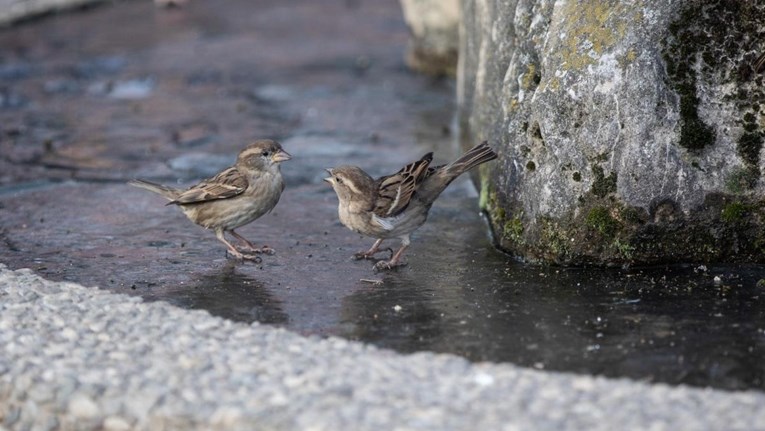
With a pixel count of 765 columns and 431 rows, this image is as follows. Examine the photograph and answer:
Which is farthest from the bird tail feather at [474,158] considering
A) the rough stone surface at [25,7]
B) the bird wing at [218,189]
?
the rough stone surface at [25,7]

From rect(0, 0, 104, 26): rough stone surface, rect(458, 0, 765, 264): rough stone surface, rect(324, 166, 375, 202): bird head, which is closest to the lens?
rect(458, 0, 765, 264): rough stone surface

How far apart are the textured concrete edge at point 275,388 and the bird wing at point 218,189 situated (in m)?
1.94

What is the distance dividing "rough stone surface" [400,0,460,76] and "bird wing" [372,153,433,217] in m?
7.26

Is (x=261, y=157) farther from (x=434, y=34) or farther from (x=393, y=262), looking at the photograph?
(x=434, y=34)

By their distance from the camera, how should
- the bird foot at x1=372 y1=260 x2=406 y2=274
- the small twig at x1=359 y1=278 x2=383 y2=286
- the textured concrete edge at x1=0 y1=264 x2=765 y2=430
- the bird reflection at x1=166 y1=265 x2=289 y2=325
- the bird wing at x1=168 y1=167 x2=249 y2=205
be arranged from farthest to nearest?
1. the bird wing at x1=168 y1=167 x2=249 y2=205
2. the bird foot at x1=372 y1=260 x2=406 y2=274
3. the small twig at x1=359 y1=278 x2=383 y2=286
4. the bird reflection at x1=166 y1=265 x2=289 y2=325
5. the textured concrete edge at x1=0 y1=264 x2=765 y2=430

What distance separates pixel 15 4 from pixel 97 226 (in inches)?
480

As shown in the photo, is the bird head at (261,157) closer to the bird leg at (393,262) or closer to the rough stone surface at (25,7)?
the bird leg at (393,262)

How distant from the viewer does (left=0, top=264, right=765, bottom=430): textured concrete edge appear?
17.3ft

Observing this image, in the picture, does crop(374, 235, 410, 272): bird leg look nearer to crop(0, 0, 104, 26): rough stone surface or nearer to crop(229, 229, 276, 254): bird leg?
crop(229, 229, 276, 254): bird leg

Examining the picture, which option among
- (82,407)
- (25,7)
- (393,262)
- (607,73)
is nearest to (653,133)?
(607,73)

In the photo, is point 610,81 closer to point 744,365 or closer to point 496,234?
point 496,234

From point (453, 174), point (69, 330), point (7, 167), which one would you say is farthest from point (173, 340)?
point (7, 167)

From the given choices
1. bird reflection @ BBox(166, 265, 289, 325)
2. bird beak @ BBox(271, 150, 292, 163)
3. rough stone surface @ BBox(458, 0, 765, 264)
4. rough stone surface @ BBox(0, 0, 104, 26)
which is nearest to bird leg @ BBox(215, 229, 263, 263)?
bird reflection @ BBox(166, 265, 289, 325)

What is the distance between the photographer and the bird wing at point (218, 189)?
8.55 m
